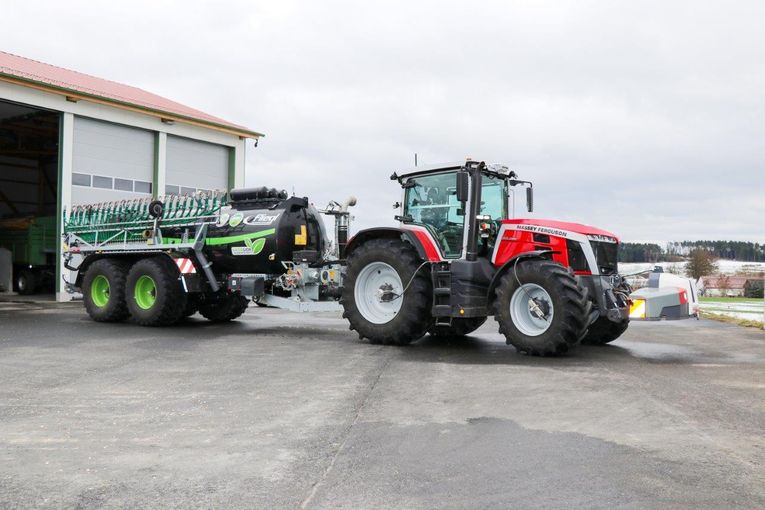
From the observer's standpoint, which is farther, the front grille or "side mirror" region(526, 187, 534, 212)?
"side mirror" region(526, 187, 534, 212)

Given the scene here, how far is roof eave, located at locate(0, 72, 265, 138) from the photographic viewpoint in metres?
18.9

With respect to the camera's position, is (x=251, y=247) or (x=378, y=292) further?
(x=251, y=247)

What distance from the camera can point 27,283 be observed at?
2298 cm

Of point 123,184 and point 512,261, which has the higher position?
point 123,184

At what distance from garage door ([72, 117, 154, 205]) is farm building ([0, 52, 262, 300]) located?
0.10 ft

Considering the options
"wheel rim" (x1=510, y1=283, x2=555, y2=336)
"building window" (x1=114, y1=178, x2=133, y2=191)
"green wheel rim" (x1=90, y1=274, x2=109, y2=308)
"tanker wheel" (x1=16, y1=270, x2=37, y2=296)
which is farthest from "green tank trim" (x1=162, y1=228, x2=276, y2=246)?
"tanker wheel" (x1=16, y1=270, x2=37, y2=296)

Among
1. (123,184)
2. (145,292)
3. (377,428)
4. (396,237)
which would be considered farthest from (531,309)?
(123,184)

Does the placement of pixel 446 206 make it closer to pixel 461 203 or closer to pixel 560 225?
pixel 461 203

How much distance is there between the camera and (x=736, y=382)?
694cm

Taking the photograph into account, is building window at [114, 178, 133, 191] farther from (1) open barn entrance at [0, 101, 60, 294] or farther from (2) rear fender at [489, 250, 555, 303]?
(2) rear fender at [489, 250, 555, 303]

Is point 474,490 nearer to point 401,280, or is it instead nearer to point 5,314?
point 401,280

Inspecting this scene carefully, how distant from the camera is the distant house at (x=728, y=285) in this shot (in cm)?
2530

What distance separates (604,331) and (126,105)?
56.2 feet

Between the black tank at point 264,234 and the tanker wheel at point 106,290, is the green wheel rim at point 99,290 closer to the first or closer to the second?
the tanker wheel at point 106,290
